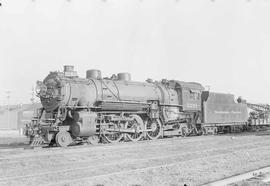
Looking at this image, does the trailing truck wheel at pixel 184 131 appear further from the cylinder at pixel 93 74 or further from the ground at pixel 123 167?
the ground at pixel 123 167

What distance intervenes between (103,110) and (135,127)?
6.92ft

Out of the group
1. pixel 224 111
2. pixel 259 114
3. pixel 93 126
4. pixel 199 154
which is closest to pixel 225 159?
pixel 199 154

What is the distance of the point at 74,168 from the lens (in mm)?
9750

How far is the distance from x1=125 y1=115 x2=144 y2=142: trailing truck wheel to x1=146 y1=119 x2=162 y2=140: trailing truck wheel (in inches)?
33.8

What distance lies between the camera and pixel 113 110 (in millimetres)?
19062

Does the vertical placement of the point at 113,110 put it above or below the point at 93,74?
below

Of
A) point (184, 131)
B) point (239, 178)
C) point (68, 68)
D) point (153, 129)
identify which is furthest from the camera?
point (184, 131)

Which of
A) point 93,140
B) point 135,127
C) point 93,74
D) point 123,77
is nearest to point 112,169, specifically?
point 93,140

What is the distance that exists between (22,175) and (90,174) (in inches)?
63.8

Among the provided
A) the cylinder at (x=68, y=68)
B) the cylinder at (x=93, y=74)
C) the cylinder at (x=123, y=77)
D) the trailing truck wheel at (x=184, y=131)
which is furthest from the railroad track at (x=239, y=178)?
the trailing truck wheel at (x=184, y=131)

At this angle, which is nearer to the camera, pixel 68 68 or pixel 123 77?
pixel 68 68

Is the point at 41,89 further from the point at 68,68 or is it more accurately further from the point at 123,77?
the point at 123,77

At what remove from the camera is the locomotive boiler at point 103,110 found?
16.7 meters

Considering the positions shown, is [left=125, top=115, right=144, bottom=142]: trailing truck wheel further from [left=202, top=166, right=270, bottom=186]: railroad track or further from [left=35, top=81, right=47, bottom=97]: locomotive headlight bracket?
[left=202, top=166, right=270, bottom=186]: railroad track
